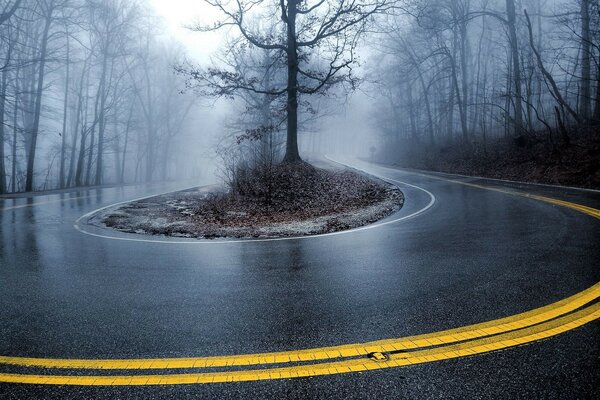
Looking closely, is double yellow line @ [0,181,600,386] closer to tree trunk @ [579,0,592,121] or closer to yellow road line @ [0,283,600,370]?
yellow road line @ [0,283,600,370]

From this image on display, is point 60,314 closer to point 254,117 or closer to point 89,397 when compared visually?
point 89,397

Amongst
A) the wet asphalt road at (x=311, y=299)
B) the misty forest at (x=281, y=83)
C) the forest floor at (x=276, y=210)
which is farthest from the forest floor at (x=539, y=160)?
the wet asphalt road at (x=311, y=299)

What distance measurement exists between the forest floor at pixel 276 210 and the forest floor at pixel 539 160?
782cm

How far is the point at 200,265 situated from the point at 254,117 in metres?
26.0

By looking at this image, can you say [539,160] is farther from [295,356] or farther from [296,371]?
[296,371]

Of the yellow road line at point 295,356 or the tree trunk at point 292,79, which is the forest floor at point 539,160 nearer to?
the tree trunk at point 292,79

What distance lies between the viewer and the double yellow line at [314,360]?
9.07ft

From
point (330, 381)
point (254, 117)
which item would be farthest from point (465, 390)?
point (254, 117)

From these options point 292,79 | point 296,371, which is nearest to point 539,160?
point 292,79

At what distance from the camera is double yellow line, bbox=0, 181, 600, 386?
276 centimetres

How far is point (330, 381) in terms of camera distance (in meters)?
2.66

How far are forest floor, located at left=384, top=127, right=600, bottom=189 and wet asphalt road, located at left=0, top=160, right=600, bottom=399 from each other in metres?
9.79

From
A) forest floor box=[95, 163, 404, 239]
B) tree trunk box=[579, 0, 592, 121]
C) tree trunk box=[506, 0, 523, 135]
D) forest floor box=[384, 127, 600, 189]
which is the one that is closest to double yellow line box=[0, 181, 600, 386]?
forest floor box=[95, 163, 404, 239]

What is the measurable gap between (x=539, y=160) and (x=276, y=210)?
15518 mm
